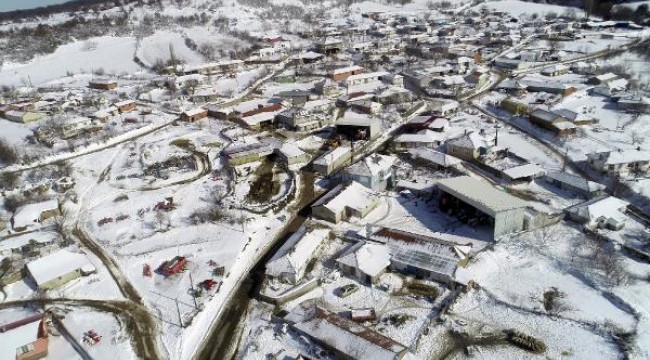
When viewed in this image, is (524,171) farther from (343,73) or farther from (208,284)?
(343,73)

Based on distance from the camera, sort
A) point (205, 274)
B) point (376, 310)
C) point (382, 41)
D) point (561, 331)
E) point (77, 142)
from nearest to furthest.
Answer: point (561, 331)
point (376, 310)
point (205, 274)
point (77, 142)
point (382, 41)

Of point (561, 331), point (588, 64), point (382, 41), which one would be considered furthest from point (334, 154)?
point (382, 41)

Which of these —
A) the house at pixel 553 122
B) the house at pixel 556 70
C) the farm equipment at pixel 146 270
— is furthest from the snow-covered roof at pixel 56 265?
the house at pixel 556 70

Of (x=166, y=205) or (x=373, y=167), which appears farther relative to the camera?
(x=373, y=167)

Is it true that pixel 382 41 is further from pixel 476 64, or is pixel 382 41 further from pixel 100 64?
pixel 100 64

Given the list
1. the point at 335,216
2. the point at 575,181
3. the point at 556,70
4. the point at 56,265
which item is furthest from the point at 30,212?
the point at 556,70
